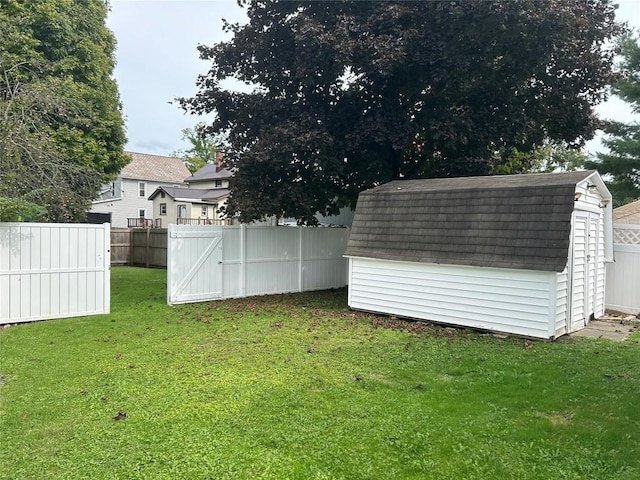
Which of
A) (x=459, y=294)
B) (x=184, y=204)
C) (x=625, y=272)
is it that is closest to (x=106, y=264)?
(x=459, y=294)

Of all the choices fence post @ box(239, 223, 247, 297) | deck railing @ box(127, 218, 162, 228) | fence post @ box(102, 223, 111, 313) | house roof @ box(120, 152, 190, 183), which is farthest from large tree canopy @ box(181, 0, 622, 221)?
house roof @ box(120, 152, 190, 183)

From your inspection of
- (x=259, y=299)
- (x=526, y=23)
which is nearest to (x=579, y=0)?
(x=526, y=23)

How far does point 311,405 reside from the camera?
4.18 meters

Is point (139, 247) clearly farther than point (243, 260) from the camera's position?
Yes

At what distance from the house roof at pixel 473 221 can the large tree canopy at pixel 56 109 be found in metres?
5.81

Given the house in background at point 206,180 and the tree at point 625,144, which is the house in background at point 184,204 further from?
the tree at point 625,144

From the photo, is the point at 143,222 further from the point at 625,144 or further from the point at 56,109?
the point at 625,144

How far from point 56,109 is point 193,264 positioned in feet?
13.2

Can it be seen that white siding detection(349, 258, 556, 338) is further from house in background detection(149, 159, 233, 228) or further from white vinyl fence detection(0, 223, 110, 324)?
house in background detection(149, 159, 233, 228)

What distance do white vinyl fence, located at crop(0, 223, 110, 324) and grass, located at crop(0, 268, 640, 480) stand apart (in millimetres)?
519

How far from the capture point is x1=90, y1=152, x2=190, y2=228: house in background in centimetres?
3225

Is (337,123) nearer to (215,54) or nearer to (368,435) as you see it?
(215,54)

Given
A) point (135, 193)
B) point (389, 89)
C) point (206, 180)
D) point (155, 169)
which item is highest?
point (155, 169)

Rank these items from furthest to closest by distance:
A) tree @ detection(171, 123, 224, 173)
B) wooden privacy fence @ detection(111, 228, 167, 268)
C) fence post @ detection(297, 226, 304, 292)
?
tree @ detection(171, 123, 224, 173) → wooden privacy fence @ detection(111, 228, 167, 268) → fence post @ detection(297, 226, 304, 292)
